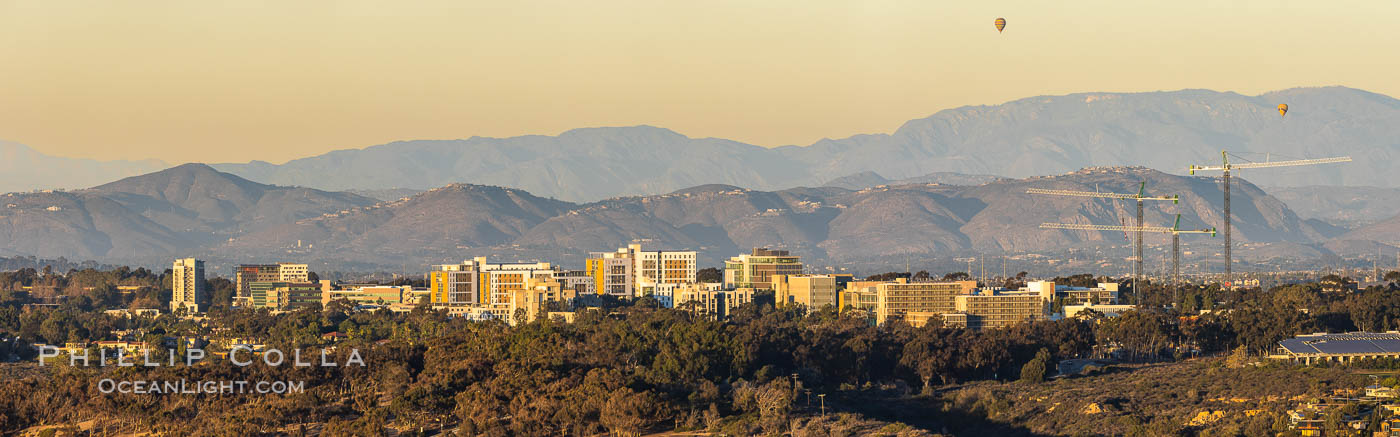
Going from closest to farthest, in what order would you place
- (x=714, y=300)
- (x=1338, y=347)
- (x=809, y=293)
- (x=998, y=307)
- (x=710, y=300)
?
(x=1338, y=347) → (x=998, y=307) → (x=714, y=300) → (x=710, y=300) → (x=809, y=293)

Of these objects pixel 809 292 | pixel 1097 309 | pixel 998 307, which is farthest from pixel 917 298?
pixel 809 292

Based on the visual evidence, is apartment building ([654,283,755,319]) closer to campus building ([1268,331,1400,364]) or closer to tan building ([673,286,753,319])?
tan building ([673,286,753,319])

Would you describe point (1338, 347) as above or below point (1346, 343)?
below

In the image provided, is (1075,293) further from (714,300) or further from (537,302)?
(537,302)

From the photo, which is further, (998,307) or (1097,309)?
(998,307)

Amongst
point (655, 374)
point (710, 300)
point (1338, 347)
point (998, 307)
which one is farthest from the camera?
point (710, 300)

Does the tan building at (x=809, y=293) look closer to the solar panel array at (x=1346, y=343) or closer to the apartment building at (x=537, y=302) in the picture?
the apartment building at (x=537, y=302)

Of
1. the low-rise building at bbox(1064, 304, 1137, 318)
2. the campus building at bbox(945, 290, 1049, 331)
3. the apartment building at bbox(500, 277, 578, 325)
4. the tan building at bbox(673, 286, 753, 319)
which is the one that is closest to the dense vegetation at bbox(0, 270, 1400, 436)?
the low-rise building at bbox(1064, 304, 1137, 318)
